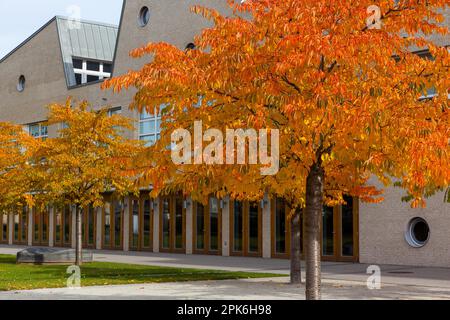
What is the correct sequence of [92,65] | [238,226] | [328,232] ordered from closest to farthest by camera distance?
[328,232] < [238,226] < [92,65]

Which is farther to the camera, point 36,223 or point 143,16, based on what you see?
point 36,223

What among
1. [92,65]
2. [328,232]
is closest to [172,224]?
[328,232]

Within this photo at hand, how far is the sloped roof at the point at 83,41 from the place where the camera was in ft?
160

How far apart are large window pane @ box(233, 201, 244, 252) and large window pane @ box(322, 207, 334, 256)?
5157mm

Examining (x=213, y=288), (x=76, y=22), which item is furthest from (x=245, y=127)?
(x=76, y=22)

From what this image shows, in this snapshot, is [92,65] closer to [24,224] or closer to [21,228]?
[24,224]

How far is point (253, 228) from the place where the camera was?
34094 mm

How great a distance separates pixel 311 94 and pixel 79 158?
16.3m

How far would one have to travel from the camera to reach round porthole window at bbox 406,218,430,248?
27.3m

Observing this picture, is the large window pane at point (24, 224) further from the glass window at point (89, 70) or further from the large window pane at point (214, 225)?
the large window pane at point (214, 225)

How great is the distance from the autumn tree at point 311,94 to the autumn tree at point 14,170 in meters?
15.3

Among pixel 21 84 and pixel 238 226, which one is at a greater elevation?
pixel 21 84

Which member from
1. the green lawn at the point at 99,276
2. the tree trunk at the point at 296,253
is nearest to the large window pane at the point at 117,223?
the green lawn at the point at 99,276
